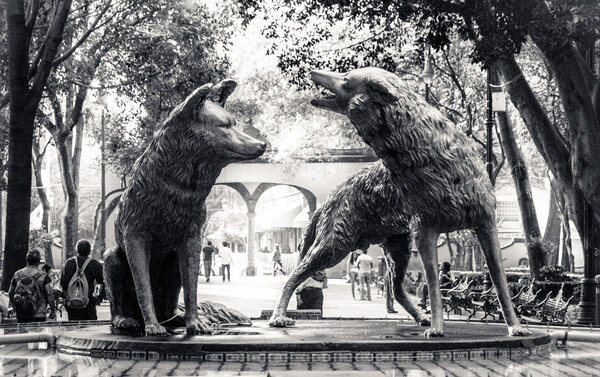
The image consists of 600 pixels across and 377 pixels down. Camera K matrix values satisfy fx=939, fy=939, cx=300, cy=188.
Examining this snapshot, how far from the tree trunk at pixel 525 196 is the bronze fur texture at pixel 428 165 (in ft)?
46.8

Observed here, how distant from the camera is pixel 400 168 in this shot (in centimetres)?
811

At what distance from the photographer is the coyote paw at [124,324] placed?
833 centimetres

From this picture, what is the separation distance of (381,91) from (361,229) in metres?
1.95

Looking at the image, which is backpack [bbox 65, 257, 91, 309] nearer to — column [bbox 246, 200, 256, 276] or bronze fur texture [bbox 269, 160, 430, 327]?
bronze fur texture [bbox 269, 160, 430, 327]

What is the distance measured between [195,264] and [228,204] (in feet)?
257

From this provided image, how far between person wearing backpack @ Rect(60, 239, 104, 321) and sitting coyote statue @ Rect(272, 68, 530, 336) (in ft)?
18.4

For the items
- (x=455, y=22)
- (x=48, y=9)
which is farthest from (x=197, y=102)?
(x=48, y=9)

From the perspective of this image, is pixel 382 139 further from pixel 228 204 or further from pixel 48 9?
pixel 228 204

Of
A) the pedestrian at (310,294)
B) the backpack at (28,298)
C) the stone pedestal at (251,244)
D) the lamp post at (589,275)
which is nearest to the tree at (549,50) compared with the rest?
the lamp post at (589,275)

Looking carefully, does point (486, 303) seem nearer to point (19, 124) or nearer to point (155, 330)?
point (19, 124)

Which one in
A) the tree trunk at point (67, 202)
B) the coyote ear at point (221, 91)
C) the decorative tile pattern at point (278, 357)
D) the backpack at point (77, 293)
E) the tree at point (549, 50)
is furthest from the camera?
the tree trunk at point (67, 202)

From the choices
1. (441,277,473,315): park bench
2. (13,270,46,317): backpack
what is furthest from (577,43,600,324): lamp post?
(13,270,46,317): backpack

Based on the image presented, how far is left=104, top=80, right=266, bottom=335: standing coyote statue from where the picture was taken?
7809 millimetres

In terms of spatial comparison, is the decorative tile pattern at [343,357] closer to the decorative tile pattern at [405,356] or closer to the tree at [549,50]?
the decorative tile pattern at [405,356]
